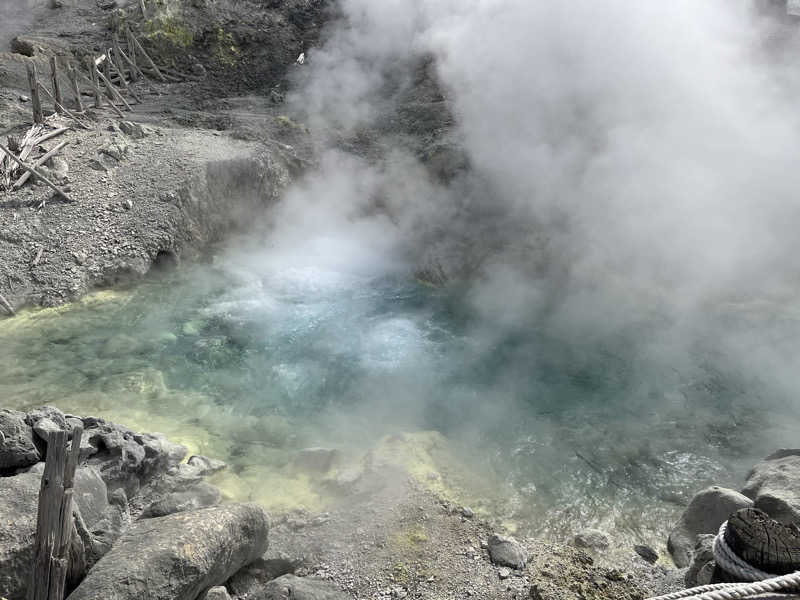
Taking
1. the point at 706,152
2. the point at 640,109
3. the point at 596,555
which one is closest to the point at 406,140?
the point at 640,109

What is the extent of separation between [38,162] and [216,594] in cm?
779

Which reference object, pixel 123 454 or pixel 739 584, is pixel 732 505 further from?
pixel 123 454

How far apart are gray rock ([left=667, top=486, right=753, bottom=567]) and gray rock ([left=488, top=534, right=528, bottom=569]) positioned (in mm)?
1224

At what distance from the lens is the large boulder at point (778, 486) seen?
3.66m

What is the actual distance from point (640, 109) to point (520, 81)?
79.9 inches

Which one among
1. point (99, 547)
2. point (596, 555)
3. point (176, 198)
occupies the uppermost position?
point (176, 198)

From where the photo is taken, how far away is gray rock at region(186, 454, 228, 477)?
4906mm

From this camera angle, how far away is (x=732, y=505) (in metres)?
4.15

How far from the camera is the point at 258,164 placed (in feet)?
32.5

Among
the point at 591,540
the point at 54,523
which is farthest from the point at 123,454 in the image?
the point at 591,540

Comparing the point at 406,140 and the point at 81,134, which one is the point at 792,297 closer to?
the point at 406,140

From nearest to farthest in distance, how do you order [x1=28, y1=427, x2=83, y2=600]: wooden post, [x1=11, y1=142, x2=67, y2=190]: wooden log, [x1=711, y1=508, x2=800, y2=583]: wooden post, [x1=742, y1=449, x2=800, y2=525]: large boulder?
[x1=711, y1=508, x2=800, y2=583]: wooden post < [x1=28, y1=427, x2=83, y2=600]: wooden post < [x1=742, y1=449, x2=800, y2=525]: large boulder < [x1=11, y1=142, x2=67, y2=190]: wooden log

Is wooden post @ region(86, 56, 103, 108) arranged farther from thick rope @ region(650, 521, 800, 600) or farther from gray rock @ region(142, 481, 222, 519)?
→ thick rope @ region(650, 521, 800, 600)

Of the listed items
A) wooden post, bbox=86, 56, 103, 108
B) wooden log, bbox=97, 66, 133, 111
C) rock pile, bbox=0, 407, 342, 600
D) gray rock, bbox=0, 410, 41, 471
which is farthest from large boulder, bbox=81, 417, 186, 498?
wooden log, bbox=97, 66, 133, 111
